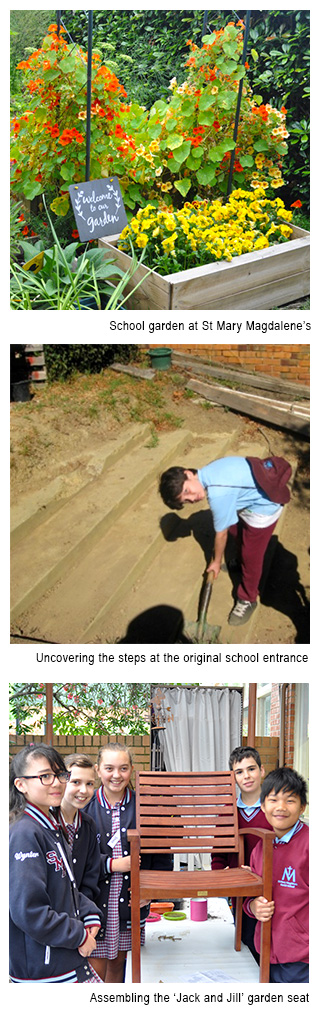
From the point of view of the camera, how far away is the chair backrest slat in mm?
2574

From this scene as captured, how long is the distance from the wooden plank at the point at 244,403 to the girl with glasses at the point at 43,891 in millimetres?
1437

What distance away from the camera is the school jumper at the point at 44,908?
2.12 m

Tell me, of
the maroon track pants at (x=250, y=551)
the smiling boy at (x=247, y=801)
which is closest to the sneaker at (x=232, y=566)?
the maroon track pants at (x=250, y=551)

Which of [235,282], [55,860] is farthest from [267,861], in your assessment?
[235,282]

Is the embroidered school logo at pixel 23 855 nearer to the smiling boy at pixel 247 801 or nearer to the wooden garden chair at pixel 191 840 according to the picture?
the wooden garden chair at pixel 191 840

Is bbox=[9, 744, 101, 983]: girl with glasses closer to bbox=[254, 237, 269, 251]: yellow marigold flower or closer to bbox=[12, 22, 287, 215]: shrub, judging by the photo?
bbox=[254, 237, 269, 251]: yellow marigold flower

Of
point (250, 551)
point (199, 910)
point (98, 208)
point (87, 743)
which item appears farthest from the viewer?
point (87, 743)

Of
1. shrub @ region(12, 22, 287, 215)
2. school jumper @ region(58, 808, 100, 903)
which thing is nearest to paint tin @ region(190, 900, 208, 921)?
school jumper @ region(58, 808, 100, 903)

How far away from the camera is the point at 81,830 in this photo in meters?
2.47

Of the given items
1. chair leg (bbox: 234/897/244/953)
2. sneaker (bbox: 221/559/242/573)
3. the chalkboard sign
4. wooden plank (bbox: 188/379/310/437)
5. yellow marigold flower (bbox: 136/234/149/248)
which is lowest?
chair leg (bbox: 234/897/244/953)

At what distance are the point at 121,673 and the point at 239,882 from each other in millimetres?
742

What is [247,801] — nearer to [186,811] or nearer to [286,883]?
[186,811]

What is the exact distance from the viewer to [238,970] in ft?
8.15

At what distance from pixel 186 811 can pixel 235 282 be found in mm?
2101
